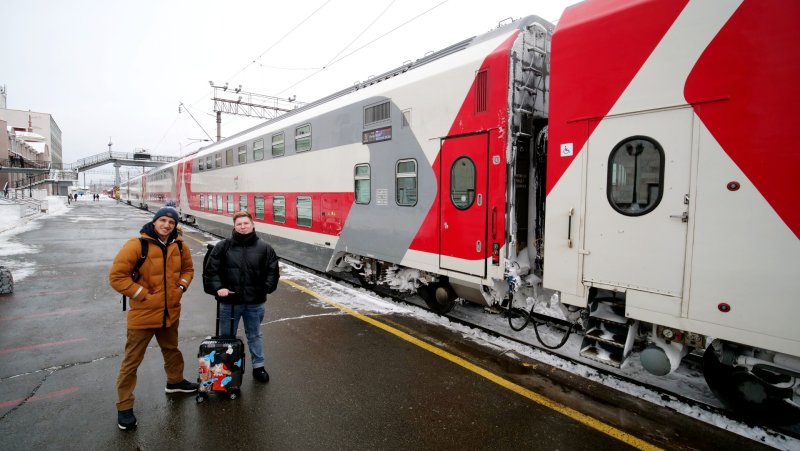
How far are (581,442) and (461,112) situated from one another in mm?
3901

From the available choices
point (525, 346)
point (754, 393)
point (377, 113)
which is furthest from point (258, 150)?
point (754, 393)

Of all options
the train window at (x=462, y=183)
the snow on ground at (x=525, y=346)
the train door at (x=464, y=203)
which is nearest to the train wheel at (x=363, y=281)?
the snow on ground at (x=525, y=346)

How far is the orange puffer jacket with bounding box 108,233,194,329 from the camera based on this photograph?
3.49m

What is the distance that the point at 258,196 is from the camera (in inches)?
448

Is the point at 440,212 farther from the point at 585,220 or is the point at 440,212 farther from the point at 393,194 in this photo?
the point at 585,220

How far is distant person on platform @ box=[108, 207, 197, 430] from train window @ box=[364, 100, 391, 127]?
12.3 ft

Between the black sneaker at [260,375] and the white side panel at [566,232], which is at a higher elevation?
the white side panel at [566,232]

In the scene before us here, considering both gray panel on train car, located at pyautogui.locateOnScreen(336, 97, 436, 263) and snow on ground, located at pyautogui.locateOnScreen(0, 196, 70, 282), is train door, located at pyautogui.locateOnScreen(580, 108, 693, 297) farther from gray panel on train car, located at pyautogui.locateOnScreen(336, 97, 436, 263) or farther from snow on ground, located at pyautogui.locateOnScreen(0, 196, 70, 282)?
snow on ground, located at pyautogui.locateOnScreen(0, 196, 70, 282)

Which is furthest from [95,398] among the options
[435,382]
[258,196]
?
[258,196]

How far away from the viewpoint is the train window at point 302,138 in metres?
8.76

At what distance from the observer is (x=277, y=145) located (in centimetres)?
1022

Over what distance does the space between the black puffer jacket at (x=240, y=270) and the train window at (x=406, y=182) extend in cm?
257

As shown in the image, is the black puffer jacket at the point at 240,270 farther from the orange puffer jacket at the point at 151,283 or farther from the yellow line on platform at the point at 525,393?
the yellow line on platform at the point at 525,393

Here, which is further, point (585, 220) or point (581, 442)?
point (585, 220)
